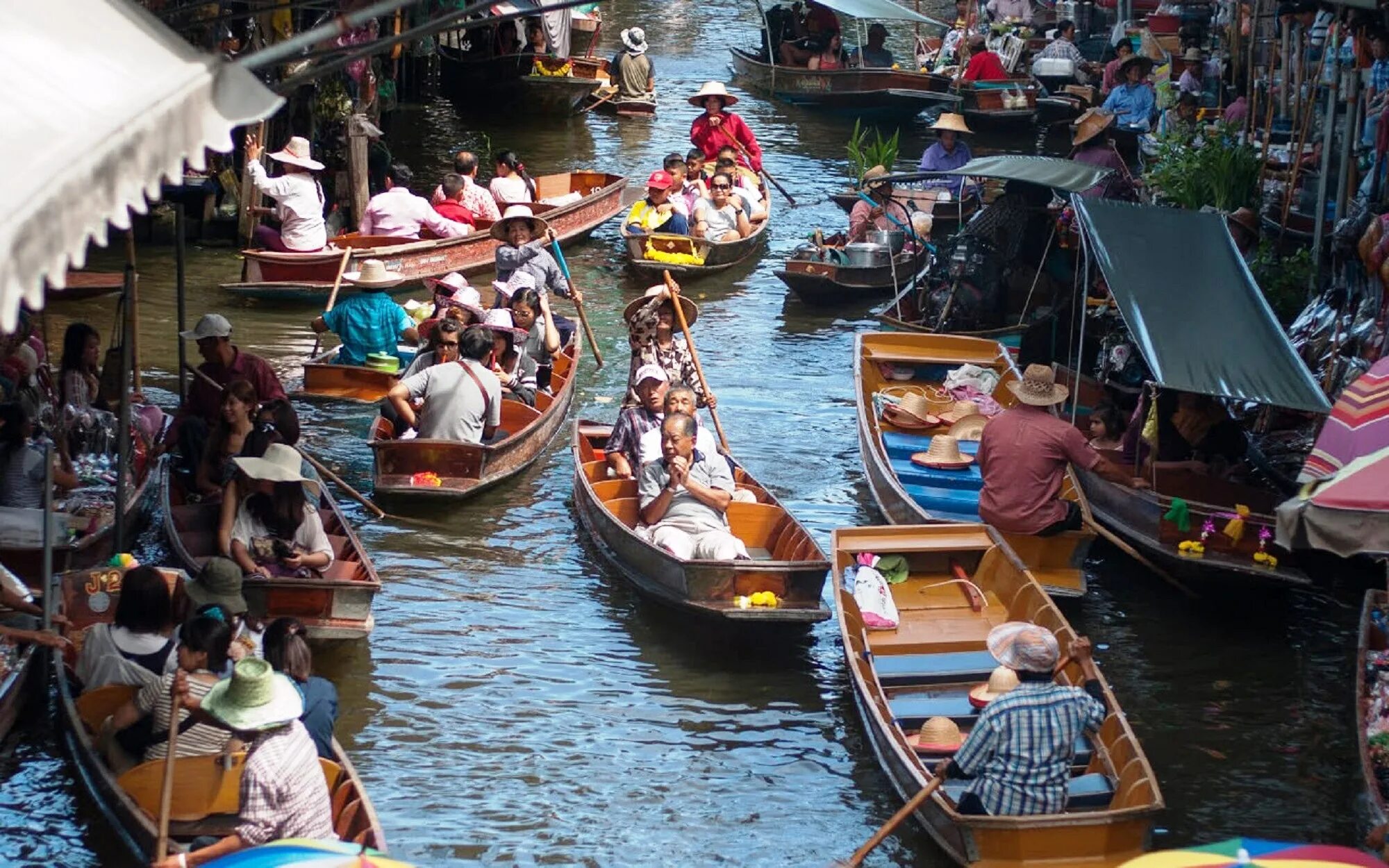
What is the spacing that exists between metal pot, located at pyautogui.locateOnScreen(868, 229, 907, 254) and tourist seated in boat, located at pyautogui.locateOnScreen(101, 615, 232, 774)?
11.0m

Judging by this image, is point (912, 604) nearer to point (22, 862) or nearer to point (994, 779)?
point (994, 779)

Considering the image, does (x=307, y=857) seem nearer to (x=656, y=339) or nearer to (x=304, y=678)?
(x=304, y=678)

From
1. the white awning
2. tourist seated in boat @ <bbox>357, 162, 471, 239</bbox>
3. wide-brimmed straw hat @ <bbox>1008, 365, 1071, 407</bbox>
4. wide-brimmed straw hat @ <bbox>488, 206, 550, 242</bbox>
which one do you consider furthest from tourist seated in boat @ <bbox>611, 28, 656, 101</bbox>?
the white awning

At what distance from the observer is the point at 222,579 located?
Answer: 25.1 ft

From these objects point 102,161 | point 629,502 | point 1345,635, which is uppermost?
point 102,161

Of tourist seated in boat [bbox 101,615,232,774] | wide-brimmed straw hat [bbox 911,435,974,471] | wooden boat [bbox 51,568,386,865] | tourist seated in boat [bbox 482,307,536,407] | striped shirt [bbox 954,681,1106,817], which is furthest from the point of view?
tourist seated in boat [bbox 482,307,536,407]

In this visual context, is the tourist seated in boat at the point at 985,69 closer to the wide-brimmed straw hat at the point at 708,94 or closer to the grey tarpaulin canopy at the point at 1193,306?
the wide-brimmed straw hat at the point at 708,94

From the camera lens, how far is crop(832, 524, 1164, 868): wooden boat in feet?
22.7

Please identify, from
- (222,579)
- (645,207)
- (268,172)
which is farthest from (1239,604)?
(268,172)

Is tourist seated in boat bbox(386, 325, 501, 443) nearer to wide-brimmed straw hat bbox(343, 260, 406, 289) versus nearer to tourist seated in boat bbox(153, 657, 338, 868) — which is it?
wide-brimmed straw hat bbox(343, 260, 406, 289)

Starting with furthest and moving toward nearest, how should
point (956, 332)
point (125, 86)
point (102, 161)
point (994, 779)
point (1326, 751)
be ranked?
point (956, 332) < point (1326, 751) < point (994, 779) < point (125, 86) < point (102, 161)

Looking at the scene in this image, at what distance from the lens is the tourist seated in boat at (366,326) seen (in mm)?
13000

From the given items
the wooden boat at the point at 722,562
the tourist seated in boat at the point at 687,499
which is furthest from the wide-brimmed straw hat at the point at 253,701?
the tourist seated in boat at the point at 687,499

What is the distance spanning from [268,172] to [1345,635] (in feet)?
36.7
